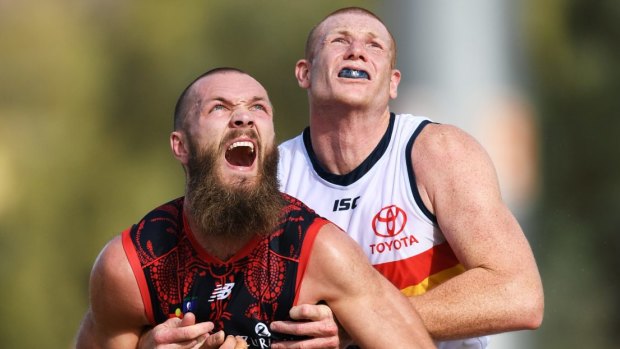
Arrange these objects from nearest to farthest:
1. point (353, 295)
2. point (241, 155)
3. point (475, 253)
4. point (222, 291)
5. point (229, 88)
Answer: point (353, 295), point (222, 291), point (229, 88), point (241, 155), point (475, 253)

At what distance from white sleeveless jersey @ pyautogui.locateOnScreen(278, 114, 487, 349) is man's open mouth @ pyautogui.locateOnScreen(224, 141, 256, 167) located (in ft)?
2.41

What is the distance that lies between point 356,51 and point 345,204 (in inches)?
31.2

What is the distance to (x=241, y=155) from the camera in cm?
571

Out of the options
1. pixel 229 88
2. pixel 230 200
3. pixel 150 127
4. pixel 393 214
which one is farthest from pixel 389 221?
pixel 150 127

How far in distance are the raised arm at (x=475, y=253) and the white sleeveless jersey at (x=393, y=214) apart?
119 mm

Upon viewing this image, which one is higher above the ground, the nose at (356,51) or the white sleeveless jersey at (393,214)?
the nose at (356,51)

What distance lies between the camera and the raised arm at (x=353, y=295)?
5.21 metres

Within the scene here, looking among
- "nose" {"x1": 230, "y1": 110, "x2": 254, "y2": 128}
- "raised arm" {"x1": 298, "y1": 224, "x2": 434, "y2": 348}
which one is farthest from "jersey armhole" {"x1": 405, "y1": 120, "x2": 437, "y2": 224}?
"nose" {"x1": 230, "y1": 110, "x2": 254, "y2": 128}

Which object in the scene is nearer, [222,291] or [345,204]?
[222,291]

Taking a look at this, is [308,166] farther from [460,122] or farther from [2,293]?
[2,293]

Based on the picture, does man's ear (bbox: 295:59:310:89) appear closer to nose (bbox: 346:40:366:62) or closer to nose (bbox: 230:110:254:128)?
nose (bbox: 346:40:366:62)

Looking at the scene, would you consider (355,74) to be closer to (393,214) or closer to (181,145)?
(393,214)

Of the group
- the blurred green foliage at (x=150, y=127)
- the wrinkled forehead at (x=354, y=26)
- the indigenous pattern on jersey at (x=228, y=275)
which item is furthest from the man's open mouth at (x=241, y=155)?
the blurred green foliage at (x=150, y=127)

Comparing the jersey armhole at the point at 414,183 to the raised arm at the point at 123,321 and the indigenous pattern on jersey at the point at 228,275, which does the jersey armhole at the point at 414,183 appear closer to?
the indigenous pattern on jersey at the point at 228,275
